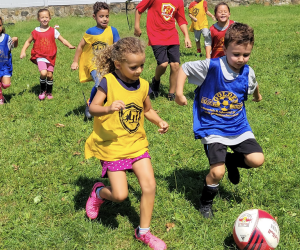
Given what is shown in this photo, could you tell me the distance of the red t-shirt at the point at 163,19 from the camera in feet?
24.3

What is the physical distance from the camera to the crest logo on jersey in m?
7.42

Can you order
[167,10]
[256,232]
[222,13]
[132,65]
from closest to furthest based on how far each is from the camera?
[256,232], [132,65], [222,13], [167,10]

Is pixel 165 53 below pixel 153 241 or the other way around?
the other way around

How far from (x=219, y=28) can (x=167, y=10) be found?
131cm

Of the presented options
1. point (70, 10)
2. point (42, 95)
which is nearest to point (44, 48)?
point (42, 95)

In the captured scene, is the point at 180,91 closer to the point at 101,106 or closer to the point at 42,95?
the point at 101,106

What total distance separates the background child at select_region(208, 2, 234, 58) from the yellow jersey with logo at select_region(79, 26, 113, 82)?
74.5 inches

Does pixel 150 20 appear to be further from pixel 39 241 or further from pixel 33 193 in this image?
pixel 39 241

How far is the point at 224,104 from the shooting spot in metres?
3.82

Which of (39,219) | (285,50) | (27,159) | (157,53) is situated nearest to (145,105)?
(39,219)

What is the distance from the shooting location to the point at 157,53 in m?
7.48

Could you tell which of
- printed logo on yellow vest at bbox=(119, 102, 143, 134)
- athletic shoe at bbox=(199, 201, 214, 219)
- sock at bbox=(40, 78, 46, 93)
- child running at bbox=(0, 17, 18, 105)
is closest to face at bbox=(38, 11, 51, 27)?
child running at bbox=(0, 17, 18, 105)

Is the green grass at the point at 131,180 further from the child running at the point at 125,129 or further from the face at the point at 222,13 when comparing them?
the face at the point at 222,13

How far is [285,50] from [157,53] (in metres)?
5.31
